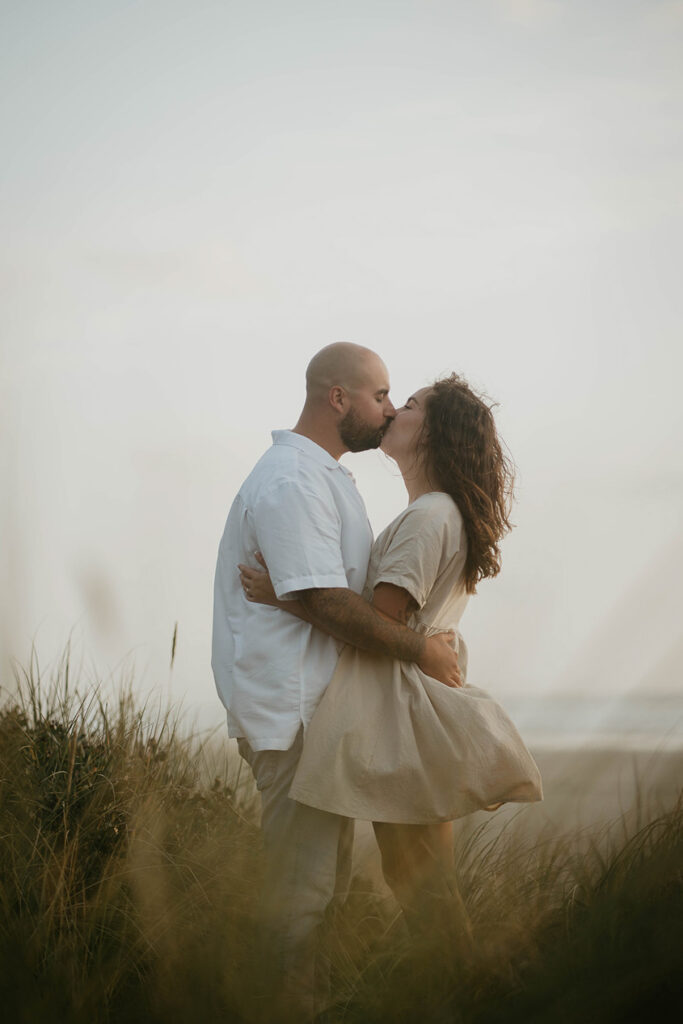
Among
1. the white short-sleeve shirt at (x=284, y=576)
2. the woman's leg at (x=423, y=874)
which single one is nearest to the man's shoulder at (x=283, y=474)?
the white short-sleeve shirt at (x=284, y=576)

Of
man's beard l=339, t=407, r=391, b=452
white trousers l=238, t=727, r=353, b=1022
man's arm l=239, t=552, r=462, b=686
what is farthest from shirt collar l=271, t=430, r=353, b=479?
white trousers l=238, t=727, r=353, b=1022

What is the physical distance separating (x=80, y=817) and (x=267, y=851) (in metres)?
1.13

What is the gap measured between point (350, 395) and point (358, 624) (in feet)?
3.16

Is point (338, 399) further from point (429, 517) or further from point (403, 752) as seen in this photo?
point (403, 752)

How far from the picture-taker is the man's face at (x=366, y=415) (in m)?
3.56

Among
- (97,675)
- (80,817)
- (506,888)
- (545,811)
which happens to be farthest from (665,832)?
(97,675)

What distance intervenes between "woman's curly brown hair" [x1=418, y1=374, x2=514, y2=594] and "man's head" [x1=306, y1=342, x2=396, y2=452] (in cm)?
20

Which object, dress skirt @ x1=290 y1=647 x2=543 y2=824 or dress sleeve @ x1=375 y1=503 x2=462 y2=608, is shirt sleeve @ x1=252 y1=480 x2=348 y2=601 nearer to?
dress sleeve @ x1=375 y1=503 x2=462 y2=608

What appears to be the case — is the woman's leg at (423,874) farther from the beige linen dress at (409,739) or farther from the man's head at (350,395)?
the man's head at (350,395)

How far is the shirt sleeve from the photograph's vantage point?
3.02 metres

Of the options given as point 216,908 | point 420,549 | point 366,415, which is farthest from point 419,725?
point 366,415

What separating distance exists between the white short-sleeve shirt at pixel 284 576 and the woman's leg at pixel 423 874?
1.74 feet

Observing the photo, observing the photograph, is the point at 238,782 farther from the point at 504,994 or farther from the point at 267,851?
the point at 504,994

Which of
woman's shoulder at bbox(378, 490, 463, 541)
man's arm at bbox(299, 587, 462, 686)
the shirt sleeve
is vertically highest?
woman's shoulder at bbox(378, 490, 463, 541)
